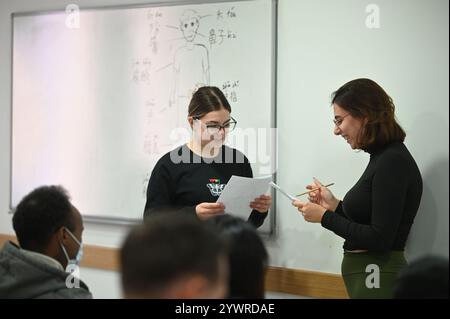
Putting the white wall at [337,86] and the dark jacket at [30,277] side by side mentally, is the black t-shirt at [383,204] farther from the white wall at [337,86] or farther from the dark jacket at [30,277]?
the dark jacket at [30,277]

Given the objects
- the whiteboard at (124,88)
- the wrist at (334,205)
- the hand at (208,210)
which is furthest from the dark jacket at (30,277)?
the whiteboard at (124,88)

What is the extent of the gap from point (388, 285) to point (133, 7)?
6.69 ft

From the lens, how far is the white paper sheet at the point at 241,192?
6.49ft

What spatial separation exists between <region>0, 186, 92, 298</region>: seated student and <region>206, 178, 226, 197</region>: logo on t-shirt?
0.77 metres

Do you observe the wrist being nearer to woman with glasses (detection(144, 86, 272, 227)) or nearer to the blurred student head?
woman with glasses (detection(144, 86, 272, 227))

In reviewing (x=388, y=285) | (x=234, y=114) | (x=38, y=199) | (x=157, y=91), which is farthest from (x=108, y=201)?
(x=388, y=285)

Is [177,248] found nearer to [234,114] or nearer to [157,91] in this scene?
[234,114]

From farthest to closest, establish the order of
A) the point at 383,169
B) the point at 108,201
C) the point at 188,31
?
the point at 108,201, the point at 188,31, the point at 383,169

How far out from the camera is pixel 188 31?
2.63 m

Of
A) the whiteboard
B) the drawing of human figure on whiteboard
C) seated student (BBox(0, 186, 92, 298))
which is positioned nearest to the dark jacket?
seated student (BBox(0, 186, 92, 298))

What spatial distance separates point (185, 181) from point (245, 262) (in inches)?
42.5

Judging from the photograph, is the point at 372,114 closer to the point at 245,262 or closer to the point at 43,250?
the point at 245,262

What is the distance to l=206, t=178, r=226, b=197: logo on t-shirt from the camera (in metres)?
2.20

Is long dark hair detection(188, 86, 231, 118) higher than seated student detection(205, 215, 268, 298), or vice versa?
long dark hair detection(188, 86, 231, 118)
